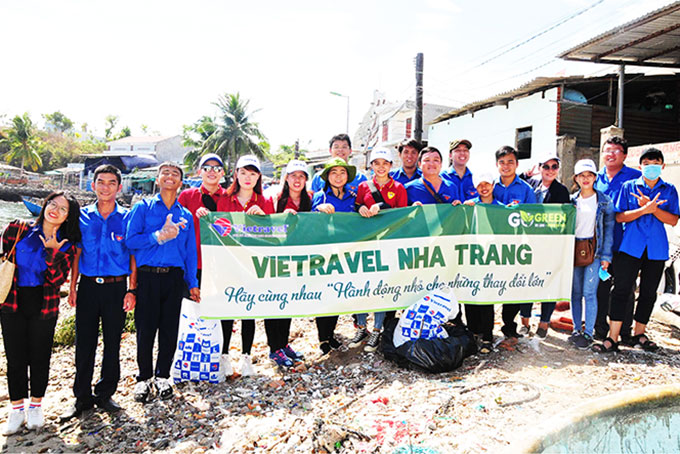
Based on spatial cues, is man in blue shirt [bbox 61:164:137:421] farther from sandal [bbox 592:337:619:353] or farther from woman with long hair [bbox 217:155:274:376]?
sandal [bbox 592:337:619:353]

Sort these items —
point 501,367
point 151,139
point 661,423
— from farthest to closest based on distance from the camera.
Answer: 1. point 151,139
2. point 501,367
3. point 661,423

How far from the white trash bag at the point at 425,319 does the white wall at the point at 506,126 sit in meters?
10.2

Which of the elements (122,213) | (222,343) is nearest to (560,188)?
(222,343)

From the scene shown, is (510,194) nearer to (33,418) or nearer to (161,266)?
(161,266)

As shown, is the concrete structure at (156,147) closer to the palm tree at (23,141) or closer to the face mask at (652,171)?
the palm tree at (23,141)

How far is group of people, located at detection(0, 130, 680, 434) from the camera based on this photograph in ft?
11.9

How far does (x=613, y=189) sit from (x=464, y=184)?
1.53 meters

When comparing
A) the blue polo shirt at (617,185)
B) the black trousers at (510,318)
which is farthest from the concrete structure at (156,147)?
the blue polo shirt at (617,185)

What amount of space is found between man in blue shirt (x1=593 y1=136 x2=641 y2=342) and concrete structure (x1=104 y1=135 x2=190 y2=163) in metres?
60.0

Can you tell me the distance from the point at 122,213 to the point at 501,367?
11.8ft

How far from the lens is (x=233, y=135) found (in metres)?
41.2

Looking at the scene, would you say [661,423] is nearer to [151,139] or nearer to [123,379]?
[123,379]

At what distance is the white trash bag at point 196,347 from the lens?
429cm

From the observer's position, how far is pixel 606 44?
11.9 m
